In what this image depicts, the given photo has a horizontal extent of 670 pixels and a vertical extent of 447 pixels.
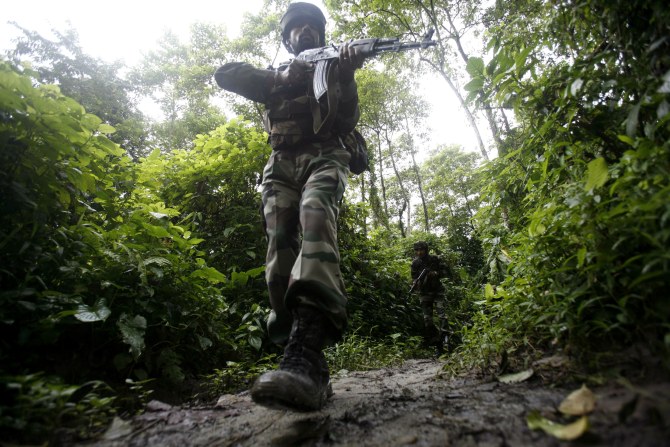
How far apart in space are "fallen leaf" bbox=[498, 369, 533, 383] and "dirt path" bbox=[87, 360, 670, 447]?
0.06 feet

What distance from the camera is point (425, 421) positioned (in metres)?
1.08

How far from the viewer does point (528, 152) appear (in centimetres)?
208

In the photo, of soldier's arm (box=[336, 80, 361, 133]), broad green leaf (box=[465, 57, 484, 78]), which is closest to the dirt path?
soldier's arm (box=[336, 80, 361, 133])

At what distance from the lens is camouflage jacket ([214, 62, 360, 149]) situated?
2150mm

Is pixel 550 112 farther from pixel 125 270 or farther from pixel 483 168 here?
Answer: pixel 125 270

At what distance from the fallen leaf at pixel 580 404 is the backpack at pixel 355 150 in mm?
1726

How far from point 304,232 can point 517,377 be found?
3.64 ft

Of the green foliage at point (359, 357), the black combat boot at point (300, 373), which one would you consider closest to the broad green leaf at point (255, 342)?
the green foliage at point (359, 357)

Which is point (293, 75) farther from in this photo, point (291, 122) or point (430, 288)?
point (430, 288)

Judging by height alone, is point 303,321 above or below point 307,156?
below

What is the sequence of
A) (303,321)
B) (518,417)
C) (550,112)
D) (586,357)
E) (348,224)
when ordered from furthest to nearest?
(348,224) → (550,112) → (303,321) → (586,357) → (518,417)

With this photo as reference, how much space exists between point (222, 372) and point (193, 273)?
687 millimetres

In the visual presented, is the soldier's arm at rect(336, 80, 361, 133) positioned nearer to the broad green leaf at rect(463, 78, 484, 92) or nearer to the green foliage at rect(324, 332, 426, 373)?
the broad green leaf at rect(463, 78, 484, 92)

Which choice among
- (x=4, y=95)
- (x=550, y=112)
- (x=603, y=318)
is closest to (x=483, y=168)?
(x=550, y=112)
